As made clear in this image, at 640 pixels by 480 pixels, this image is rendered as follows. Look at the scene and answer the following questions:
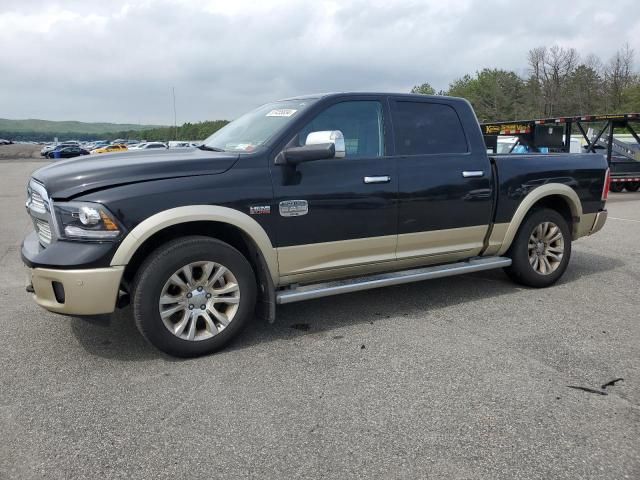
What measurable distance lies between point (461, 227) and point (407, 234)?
62 centimetres

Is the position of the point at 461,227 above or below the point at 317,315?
above

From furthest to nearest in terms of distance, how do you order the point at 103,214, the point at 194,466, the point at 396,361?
the point at 396,361
the point at 103,214
the point at 194,466

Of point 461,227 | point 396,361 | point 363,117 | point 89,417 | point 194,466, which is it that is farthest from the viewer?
point 461,227

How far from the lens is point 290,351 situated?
12.9 ft

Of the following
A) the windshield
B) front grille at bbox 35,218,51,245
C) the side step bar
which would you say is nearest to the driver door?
the side step bar

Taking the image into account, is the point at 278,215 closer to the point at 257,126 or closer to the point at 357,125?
the point at 257,126

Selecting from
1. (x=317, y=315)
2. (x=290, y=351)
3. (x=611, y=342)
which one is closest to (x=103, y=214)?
(x=290, y=351)

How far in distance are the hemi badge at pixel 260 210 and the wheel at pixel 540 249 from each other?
2.75 meters

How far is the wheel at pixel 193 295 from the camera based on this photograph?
11.7 ft

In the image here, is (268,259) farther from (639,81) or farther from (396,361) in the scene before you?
(639,81)

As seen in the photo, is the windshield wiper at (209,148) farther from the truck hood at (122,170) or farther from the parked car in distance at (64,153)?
the parked car in distance at (64,153)

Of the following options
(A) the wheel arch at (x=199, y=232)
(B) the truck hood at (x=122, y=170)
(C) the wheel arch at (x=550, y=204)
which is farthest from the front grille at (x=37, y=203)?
(C) the wheel arch at (x=550, y=204)

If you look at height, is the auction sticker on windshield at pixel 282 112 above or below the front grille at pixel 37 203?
above

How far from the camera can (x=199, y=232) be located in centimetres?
394
